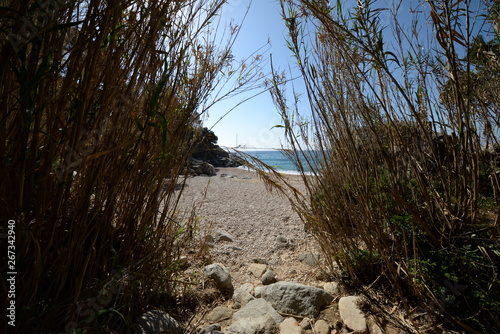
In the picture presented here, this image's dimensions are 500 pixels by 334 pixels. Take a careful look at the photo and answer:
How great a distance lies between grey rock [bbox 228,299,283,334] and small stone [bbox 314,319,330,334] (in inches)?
7.8

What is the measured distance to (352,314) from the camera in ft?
4.63

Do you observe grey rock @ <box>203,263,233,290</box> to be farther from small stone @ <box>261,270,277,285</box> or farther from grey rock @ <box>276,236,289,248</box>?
grey rock @ <box>276,236,289,248</box>

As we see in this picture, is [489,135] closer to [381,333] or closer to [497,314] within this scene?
[497,314]

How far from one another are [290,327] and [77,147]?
1.31 metres

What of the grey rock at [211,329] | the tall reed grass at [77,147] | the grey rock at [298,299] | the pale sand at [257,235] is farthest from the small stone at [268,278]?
the tall reed grass at [77,147]

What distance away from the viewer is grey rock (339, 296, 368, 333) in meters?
1.34

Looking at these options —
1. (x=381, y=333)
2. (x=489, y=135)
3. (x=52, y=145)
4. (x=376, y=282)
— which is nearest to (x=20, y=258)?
(x=52, y=145)

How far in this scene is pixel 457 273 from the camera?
1.30m

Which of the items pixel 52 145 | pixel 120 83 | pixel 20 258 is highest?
pixel 120 83

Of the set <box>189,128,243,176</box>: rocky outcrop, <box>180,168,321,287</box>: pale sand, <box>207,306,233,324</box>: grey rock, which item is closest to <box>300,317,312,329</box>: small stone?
<box>207,306,233,324</box>: grey rock

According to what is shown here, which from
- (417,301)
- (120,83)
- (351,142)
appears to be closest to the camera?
(120,83)

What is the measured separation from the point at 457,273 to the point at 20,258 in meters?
1.79

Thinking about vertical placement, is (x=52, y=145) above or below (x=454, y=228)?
above

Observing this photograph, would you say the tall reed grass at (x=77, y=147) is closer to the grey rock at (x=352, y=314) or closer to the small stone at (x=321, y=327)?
the small stone at (x=321, y=327)
